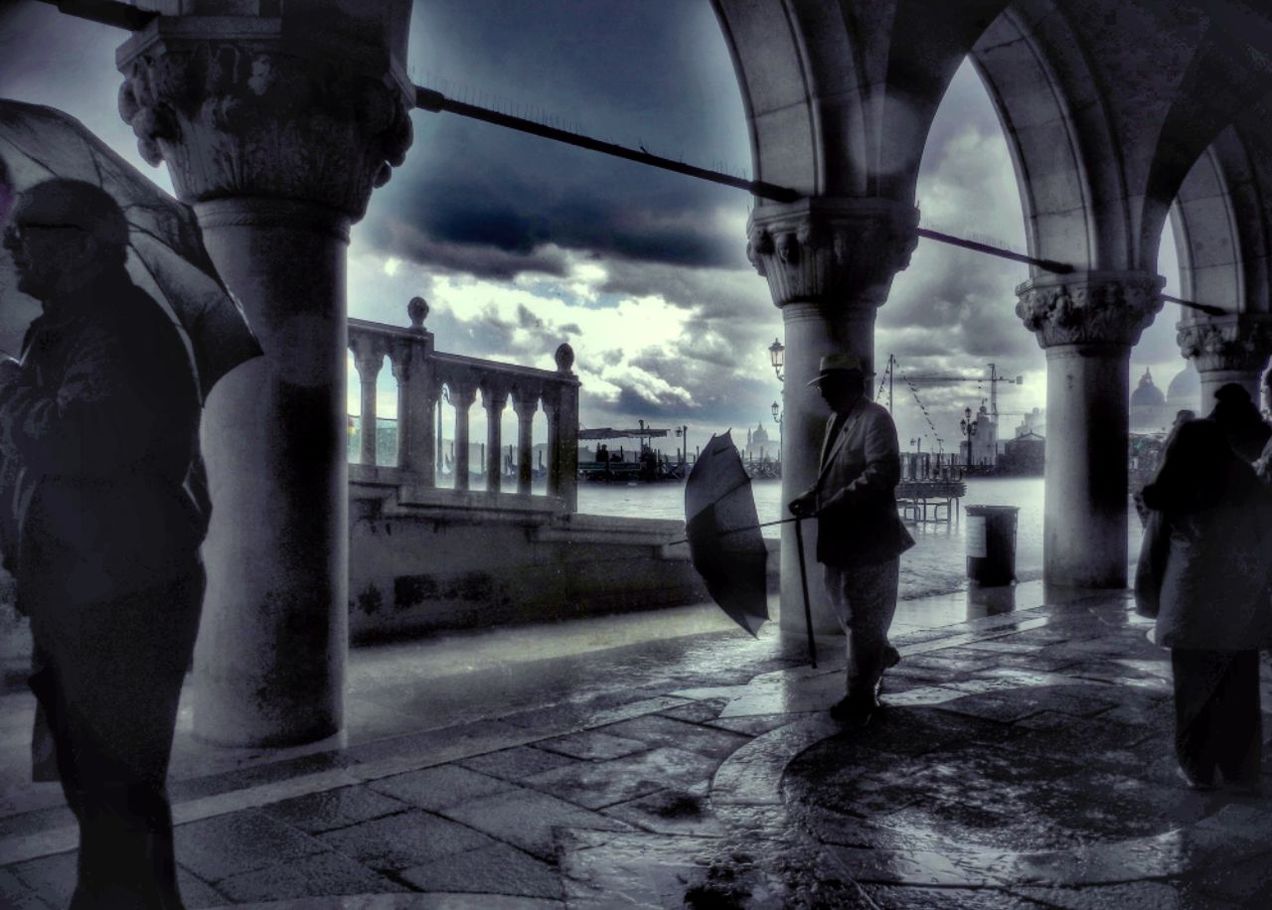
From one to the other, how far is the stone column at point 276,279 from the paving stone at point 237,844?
924 millimetres

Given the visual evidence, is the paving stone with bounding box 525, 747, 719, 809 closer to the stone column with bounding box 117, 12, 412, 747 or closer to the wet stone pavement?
the wet stone pavement

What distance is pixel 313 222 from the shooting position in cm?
401

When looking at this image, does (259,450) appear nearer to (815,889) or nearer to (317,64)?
(317,64)

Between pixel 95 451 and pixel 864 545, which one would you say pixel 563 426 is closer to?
pixel 864 545

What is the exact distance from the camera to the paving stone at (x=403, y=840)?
2812mm

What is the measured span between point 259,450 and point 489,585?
4.39m

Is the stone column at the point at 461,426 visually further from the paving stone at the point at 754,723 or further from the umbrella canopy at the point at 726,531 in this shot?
the umbrella canopy at the point at 726,531

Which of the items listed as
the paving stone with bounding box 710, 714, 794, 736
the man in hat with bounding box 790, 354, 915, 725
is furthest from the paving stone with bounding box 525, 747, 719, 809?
the man in hat with bounding box 790, 354, 915, 725

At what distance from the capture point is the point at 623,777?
3.62 m

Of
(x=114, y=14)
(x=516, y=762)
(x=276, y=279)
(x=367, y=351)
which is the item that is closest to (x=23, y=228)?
(x=276, y=279)

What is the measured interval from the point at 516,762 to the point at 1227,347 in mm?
11698

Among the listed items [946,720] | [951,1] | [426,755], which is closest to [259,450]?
[426,755]

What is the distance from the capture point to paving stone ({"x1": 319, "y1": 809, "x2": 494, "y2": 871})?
9.23 ft

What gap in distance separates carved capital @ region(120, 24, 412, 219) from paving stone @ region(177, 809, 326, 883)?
2.32 metres
